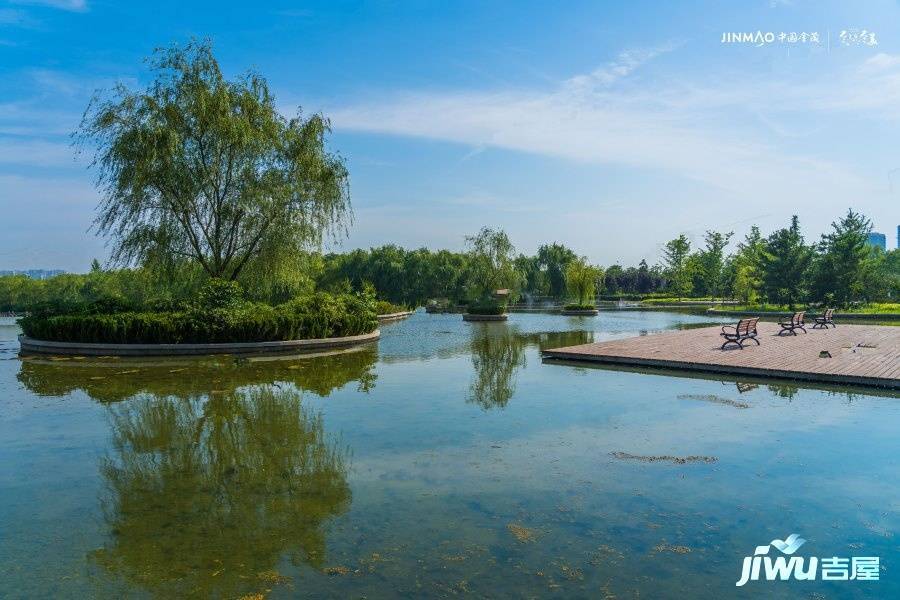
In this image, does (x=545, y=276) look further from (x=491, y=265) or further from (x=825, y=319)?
(x=825, y=319)

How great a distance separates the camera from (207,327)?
1889 centimetres

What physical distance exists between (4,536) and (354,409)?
218 inches

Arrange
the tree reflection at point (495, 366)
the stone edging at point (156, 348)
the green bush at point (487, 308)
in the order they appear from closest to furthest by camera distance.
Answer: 1. the tree reflection at point (495, 366)
2. the stone edging at point (156, 348)
3. the green bush at point (487, 308)

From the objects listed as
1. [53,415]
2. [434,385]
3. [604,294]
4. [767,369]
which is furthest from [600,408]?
[604,294]

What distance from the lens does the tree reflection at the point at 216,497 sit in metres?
4.68

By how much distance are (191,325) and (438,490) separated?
14.9 metres

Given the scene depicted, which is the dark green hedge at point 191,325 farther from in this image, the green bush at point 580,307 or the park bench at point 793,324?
the green bush at point 580,307

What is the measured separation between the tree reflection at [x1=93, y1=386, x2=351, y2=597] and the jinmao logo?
10.9ft

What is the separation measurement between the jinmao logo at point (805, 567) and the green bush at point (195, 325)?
17083 millimetres

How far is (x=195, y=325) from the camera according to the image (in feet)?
61.7

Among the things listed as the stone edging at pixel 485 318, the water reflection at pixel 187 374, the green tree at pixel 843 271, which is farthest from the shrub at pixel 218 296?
the green tree at pixel 843 271

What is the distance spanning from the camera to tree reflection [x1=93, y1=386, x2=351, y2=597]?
15.3 ft

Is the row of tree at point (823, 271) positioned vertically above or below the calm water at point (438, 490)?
above

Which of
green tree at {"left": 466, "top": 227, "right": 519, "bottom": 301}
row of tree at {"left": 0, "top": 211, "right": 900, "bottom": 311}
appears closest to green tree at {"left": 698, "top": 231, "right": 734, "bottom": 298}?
row of tree at {"left": 0, "top": 211, "right": 900, "bottom": 311}
